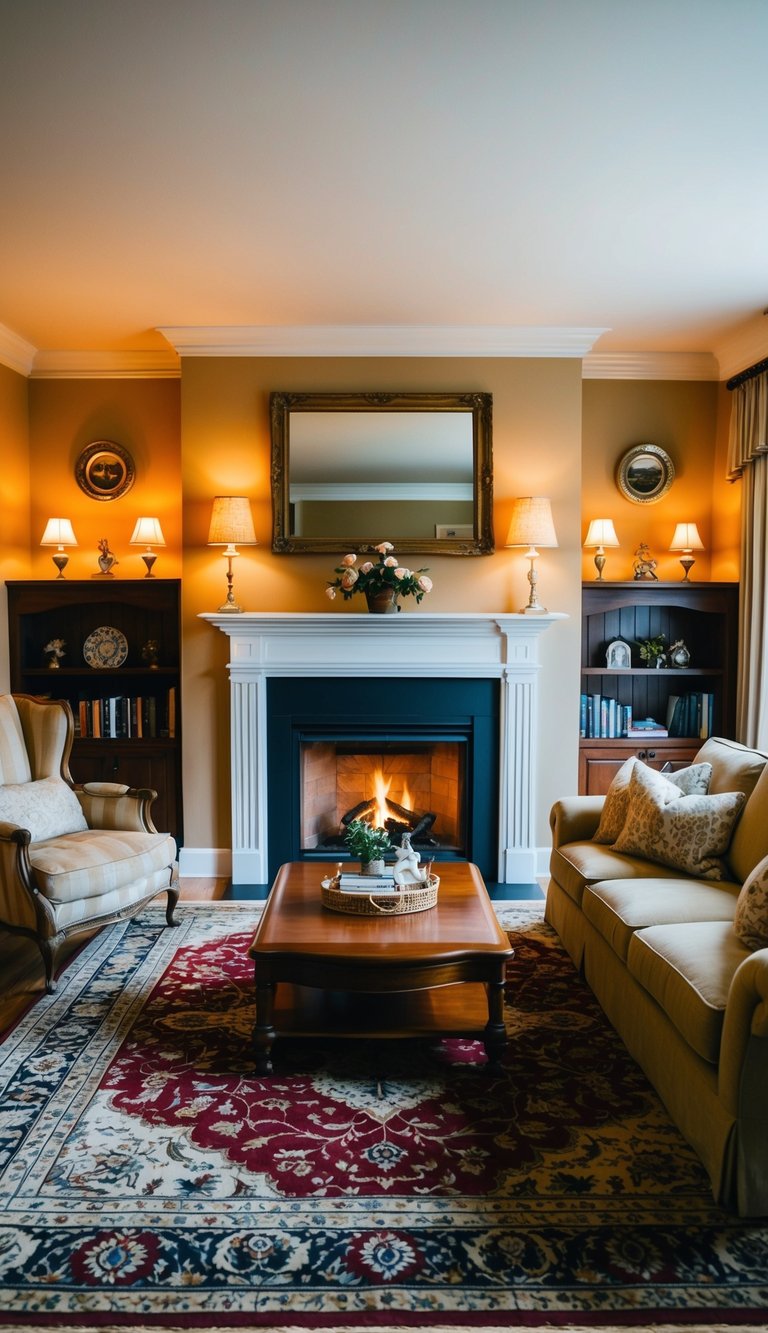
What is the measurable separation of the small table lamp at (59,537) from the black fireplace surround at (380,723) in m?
1.46

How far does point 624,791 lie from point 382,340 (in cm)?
273

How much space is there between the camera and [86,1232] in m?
1.98

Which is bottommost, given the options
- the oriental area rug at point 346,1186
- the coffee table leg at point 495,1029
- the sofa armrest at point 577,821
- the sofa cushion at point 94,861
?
the oriental area rug at point 346,1186

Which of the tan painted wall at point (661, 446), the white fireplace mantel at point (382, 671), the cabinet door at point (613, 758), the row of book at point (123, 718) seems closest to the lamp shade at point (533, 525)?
the white fireplace mantel at point (382, 671)

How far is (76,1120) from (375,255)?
3398 millimetres

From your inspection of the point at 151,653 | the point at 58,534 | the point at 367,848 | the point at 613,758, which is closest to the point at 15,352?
the point at 58,534

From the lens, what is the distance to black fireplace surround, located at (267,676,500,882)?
4.84 metres

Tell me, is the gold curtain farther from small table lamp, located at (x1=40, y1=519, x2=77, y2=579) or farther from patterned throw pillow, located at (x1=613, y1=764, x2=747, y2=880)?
small table lamp, located at (x1=40, y1=519, x2=77, y2=579)

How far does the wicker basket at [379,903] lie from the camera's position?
9.81ft

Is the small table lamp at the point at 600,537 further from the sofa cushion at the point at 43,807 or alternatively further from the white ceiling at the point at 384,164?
the sofa cushion at the point at 43,807

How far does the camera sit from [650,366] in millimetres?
5191

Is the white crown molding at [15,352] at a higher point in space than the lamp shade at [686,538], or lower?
higher

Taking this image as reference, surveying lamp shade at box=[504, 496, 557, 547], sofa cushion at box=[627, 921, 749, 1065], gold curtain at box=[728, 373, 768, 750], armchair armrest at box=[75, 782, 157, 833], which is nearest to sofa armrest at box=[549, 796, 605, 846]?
sofa cushion at box=[627, 921, 749, 1065]

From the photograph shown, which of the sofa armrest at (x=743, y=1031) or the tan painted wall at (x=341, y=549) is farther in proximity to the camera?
the tan painted wall at (x=341, y=549)
